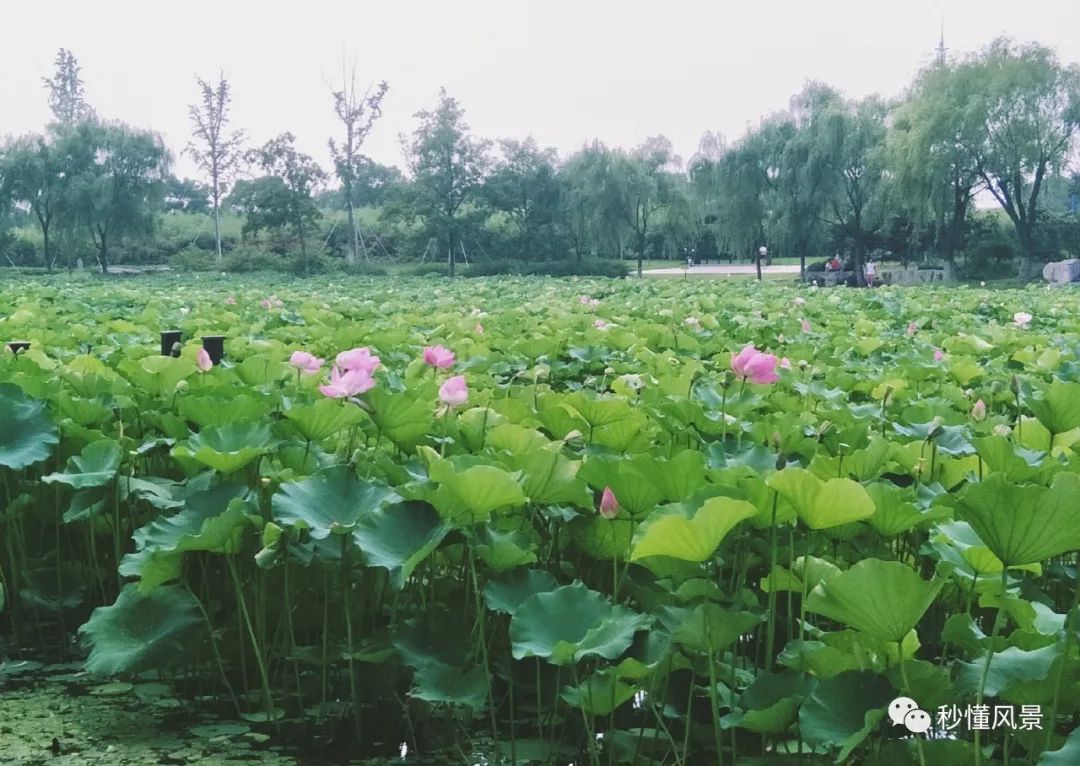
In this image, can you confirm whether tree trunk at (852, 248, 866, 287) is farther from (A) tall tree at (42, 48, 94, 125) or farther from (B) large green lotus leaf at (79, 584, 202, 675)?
(A) tall tree at (42, 48, 94, 125)

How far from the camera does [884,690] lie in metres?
0.95

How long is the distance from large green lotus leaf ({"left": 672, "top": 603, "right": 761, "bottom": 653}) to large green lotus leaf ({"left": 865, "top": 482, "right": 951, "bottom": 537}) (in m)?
0.23

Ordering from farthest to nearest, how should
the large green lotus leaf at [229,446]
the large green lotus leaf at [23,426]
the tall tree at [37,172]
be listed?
the tall tree at [37,172] < the large green lotus leaf at [23,426] < the large green lotus leaf at [229,446]

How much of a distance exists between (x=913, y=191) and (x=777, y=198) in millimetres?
3906

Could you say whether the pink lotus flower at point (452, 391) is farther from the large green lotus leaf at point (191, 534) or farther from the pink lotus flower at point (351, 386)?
the large green lotus leaf at point (191, 534)

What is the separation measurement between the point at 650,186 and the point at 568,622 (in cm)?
2921

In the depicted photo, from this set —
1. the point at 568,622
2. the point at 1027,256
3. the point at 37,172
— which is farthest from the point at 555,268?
the point at 568,622

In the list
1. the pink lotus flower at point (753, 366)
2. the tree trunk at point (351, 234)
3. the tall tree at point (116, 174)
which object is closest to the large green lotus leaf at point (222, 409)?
the pink lotus flower at point (753, 366)

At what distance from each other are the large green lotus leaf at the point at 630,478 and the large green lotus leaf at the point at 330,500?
0.86ft

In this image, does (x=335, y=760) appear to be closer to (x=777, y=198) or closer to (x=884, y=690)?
(x=884, y=690)

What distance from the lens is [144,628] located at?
4.76 feet

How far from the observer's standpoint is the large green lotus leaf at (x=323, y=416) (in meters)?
1.48

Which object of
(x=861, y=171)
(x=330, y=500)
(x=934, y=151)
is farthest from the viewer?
(x=861, y=171)

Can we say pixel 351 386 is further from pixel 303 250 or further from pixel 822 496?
pixel 303 250
